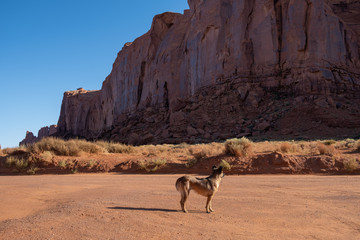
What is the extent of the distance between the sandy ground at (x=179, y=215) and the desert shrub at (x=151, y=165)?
4842 millimetres

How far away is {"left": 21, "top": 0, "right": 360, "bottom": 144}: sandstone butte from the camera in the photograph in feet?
92.3

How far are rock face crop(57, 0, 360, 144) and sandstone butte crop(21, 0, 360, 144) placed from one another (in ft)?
0.34

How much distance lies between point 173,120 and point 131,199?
27767 mm

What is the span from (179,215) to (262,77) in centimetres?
3023

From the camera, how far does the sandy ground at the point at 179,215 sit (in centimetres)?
356

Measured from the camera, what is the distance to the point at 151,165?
12117 millimetres

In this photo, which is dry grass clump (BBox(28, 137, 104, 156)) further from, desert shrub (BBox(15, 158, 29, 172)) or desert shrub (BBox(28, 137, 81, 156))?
desert shrub (BBox(15, 158, 29, 172))

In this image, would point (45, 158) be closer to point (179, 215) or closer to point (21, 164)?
point (21, 164)

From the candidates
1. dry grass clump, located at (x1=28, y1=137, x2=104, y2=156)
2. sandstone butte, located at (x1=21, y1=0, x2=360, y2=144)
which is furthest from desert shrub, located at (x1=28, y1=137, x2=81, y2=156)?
sandstone butte, located at (x1=21, y1=0, x2=360, y2=144)

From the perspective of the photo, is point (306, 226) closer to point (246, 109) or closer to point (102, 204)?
point (102, 204)

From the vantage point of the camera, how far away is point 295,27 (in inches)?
1243

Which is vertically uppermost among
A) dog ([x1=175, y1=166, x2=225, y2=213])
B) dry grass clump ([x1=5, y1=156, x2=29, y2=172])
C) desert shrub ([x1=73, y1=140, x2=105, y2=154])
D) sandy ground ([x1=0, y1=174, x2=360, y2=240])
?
desert shrub ([x1=73, y1=140, x2=105, y2=154])

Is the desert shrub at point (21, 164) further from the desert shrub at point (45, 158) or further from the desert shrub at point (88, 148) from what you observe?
the desert shrub at point (88, 148)

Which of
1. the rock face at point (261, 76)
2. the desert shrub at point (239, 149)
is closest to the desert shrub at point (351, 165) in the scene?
the desert shrub at point (239, 149)
